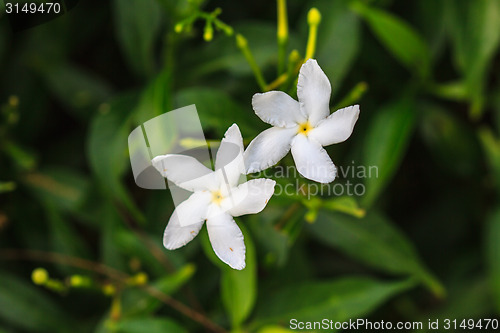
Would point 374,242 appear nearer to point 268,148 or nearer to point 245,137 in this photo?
point 245,137

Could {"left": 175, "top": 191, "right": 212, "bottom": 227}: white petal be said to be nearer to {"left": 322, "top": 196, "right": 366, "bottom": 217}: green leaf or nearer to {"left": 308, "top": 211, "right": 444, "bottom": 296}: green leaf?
{"left": 322, "top": 196, "right": 366, "bottom": 217}: green leaf

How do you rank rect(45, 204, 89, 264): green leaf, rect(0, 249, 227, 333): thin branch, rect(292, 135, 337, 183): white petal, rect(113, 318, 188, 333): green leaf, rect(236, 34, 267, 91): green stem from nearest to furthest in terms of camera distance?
rect(292, 135, 337, 183): white petal
rect(236, 34, 267, 91): green stem
rect(113, 318, 188, 333): green leaf
rect(0, 249, 227, 333): thin branch
rect(45, 204, 89, 264): green leaf

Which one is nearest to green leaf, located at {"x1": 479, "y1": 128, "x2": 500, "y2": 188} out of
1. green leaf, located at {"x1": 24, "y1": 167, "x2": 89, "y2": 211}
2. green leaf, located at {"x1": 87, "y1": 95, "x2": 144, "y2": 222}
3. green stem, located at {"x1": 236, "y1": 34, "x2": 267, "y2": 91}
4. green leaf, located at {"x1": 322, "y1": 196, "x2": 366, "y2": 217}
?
green leaf, located at {"x1": 322, "y1": 196, "x2": 366, "y2": 217}

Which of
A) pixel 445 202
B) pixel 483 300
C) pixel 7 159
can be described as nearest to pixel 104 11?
pixel 7 159

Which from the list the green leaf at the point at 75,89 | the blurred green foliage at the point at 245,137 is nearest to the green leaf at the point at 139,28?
the blurred green foliage at the point at 245,137

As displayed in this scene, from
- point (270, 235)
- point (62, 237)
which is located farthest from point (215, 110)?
point (62, 237)

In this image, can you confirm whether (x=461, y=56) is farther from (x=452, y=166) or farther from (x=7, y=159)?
(x=7, y=159)
